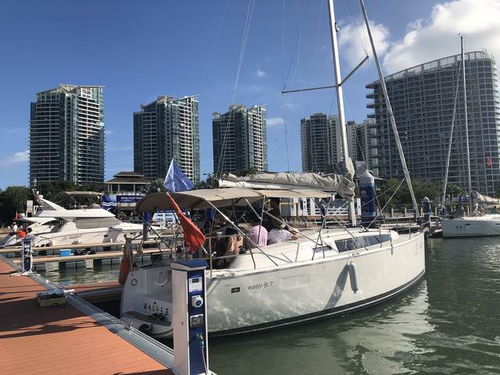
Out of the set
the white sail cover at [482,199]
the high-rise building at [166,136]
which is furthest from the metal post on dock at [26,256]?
the high-rise building at [166,136]

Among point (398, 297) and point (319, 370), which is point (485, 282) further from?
point (319, 370)

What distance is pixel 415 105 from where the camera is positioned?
54.6m

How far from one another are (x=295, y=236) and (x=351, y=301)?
194cm

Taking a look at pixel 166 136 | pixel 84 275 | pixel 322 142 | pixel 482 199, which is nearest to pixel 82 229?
pixel 84 275

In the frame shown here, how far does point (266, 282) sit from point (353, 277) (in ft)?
8.01

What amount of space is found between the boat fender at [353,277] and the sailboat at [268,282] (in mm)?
22

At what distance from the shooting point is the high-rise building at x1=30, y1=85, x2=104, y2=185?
10381cm

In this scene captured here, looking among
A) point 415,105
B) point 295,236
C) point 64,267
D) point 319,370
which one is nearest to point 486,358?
point 319,370

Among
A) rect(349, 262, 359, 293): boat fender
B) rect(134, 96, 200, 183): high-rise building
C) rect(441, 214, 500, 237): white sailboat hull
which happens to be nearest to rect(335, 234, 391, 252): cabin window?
rect(349, 262, 359, 293): boat fender

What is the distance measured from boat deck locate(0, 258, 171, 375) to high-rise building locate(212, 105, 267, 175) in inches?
1228

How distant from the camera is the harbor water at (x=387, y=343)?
689 cm

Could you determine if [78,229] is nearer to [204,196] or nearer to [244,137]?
[204,196]

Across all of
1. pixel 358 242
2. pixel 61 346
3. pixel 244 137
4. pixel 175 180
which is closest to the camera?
pixel 61 346

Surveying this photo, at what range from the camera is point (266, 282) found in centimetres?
809
